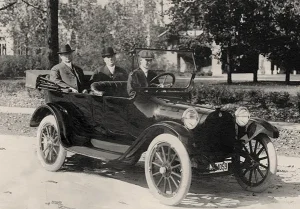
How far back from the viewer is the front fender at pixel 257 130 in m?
5.34

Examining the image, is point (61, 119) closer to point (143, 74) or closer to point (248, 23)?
point (143, 74)

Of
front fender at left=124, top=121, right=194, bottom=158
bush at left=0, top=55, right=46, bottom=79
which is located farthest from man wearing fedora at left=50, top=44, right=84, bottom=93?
bush at left=0, top=55, right=46, bottom=79

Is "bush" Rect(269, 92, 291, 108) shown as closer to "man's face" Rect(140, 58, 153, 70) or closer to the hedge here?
the hedge

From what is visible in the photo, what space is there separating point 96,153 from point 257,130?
192cm

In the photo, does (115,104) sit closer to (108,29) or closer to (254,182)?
(254,182)

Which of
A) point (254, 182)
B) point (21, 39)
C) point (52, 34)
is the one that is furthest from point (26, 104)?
point (21, 39)

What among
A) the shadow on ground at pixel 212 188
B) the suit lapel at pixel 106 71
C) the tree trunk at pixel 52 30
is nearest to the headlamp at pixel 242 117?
the shadow on ground at pixel 212 188

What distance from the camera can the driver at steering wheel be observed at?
565cm

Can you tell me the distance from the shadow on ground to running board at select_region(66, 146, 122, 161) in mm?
196

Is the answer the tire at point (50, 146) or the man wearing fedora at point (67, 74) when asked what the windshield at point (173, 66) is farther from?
the tire at point (50, 146)

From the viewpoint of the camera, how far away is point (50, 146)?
655 centimetres

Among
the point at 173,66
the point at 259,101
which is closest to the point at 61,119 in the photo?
the point at 173,66

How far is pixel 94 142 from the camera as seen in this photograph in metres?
6.11

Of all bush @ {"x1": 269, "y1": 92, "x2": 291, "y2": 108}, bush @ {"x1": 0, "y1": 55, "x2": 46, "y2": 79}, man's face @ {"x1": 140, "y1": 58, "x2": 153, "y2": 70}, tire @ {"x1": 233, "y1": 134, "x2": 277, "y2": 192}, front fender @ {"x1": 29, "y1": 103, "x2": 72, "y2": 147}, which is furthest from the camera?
bush @ {"x1": 0, "y1": 55, "x2": 46, "y2": 79}
